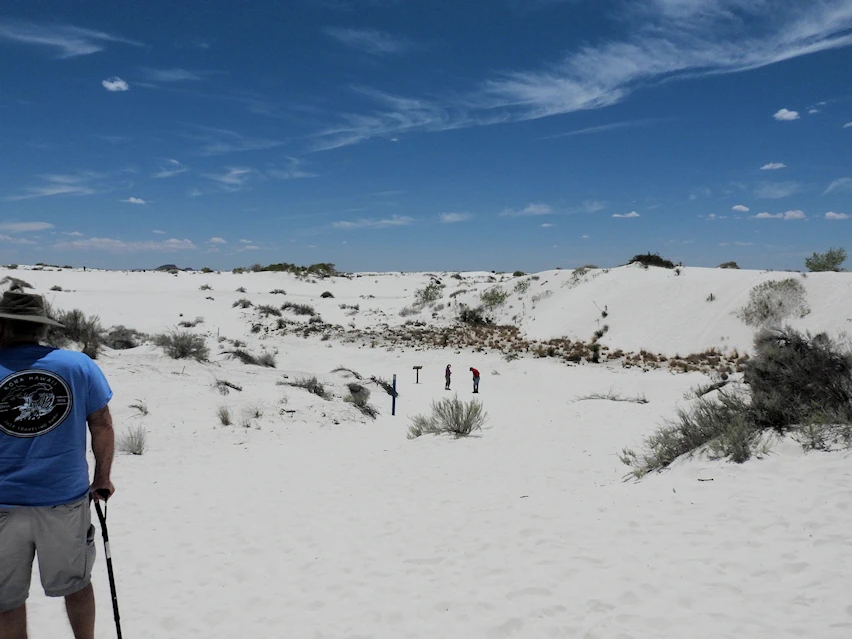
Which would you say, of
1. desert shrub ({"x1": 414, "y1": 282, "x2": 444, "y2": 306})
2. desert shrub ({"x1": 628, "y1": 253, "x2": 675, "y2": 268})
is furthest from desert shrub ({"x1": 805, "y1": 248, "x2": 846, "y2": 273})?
desert shrub ({"x1": 414, "y1": 282, "x2": 444, "y2": 306})

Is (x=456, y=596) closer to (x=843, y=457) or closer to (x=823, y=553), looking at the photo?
(x=823, y=553)

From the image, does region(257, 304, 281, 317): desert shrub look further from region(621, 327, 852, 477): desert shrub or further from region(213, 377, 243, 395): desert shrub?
region(621, 327, 852, 477): desert shrub

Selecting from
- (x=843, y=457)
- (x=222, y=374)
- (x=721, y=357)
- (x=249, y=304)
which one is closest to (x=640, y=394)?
(x=721, y=357)

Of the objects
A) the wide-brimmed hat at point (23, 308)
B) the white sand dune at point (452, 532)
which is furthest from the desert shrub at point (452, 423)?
the wide-brimmed hat at point (23, 308)

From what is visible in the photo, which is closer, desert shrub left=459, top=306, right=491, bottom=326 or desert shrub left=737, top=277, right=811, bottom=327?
desert shrub left=737, top=277, right=811, bottom=327

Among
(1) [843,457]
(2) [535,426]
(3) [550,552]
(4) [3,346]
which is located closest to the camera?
(4) [3,346]

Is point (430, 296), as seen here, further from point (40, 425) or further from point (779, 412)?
point (40, 425)

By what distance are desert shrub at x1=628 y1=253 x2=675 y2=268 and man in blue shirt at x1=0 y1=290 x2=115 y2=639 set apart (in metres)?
37.6

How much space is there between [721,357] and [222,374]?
20.5 metres

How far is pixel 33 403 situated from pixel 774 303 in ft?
93.4

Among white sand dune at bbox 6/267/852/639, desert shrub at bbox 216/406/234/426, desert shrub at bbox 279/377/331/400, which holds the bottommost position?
white sand dune at bbox 6/267/852/639

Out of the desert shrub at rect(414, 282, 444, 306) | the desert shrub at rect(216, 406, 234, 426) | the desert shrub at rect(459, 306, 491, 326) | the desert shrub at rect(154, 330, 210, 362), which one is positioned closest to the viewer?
the desert shrub at rect(216, 406, 234, 426)

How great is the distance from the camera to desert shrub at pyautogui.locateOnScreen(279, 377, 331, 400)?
50.1 ft

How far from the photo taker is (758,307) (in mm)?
24016
